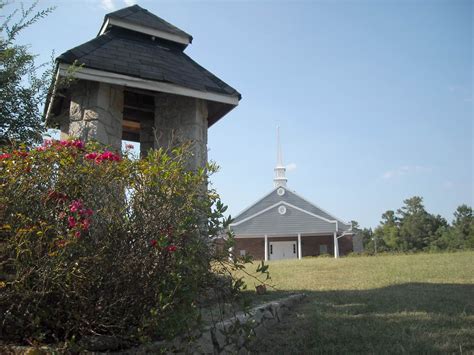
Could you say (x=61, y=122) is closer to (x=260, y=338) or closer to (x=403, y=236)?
(x=260, y=338)

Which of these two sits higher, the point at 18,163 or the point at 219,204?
the point at 18,163

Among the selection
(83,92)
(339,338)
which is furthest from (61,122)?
(339,338)

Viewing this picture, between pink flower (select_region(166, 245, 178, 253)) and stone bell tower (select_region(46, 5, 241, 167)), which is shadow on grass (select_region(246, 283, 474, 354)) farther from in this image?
stone bell tower (select_region(46, 5, 241, 167))

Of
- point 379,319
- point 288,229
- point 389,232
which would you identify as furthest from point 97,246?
point 389,232

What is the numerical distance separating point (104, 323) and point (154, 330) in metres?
0.35

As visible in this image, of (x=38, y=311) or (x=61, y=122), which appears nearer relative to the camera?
(x=38, y=311)

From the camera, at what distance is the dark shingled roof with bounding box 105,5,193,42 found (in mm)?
7184

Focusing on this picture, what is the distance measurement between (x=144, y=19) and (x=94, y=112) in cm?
251

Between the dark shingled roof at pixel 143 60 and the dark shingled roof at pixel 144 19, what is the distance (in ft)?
0.69

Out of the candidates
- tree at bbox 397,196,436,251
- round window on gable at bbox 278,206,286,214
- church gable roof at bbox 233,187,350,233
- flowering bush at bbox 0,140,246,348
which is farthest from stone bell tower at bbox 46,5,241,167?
tree at bbox 397,196,436,251

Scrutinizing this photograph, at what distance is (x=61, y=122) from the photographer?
6.76 m

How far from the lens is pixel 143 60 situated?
6.52m

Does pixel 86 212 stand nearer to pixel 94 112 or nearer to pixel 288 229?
pixel 94 112

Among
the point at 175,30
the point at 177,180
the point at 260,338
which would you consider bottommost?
the point at 260,338
